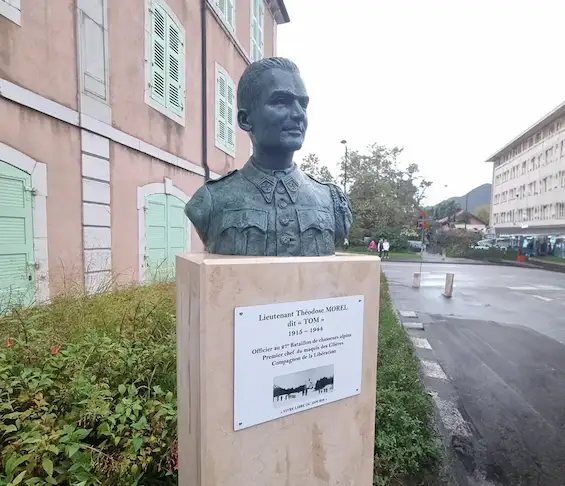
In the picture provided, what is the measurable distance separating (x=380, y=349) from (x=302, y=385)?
281cm

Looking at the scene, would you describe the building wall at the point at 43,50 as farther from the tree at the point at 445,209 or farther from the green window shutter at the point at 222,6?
the tree at the point at 445,209

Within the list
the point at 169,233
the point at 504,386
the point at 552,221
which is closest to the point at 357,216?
the point at 552,221

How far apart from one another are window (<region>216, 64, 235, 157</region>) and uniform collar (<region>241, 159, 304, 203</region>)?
7699mm

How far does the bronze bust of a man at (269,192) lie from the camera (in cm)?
→ 190

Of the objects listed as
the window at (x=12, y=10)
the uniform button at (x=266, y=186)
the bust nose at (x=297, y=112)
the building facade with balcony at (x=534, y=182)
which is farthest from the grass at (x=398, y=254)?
the bust nose at (x=297, y=112)

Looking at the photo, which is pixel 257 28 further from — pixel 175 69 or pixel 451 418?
pixel 451 418

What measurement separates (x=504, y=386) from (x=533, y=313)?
547 cm

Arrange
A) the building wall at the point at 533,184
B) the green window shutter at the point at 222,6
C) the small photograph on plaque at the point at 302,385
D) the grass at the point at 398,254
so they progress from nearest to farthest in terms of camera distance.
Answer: the small photograph on plaque at the point at 302,385, the green window shutter at the point at 222,6, the grass at the point at 398,254, the building wall at the point at 533,184

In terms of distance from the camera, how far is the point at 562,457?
10.1 ft

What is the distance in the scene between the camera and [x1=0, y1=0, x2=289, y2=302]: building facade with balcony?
14.8ft

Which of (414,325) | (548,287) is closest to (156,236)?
(414,325)

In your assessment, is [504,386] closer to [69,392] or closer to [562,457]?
[562,457]

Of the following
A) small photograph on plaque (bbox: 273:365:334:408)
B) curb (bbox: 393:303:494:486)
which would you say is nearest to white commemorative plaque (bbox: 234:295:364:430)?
small photograph on plaque (bbox: 273:365:334:408)

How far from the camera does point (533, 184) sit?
33.7 m
